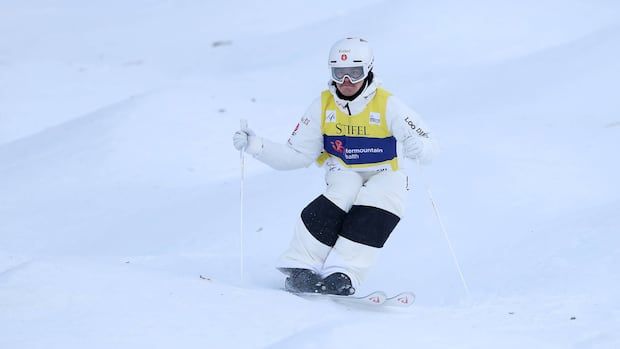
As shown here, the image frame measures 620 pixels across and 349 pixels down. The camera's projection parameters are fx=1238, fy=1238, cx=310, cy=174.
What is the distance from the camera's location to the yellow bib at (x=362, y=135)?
6.93 metres

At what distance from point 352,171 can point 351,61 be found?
65 centimetres

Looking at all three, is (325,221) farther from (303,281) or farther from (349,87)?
(349,87)

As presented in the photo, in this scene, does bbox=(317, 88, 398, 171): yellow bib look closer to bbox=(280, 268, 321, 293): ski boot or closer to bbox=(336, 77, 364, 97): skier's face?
bbox=(336, 77, 364, 97): skier's face

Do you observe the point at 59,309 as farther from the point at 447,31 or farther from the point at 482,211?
the point at 447,31

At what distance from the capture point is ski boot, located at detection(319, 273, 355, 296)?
670cm

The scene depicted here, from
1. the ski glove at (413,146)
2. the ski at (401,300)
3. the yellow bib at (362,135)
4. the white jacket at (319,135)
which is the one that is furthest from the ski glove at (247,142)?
the ski at (401,300)

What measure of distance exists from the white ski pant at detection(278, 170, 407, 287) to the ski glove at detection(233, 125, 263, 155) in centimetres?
47

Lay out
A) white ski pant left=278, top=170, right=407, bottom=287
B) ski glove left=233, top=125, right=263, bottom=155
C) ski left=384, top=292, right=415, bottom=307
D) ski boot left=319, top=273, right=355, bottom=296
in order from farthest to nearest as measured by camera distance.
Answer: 1. ski glove left=233, top=125, right=263, bottom=155
2. white ski pant left=278, top=170, right=407, bottom=287
3. ski boot left=319, top=273, right=355, bottom=296
4. ski left=384, top=292, right=415, bottom=307

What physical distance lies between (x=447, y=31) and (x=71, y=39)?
611 cm

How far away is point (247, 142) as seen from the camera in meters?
7.09

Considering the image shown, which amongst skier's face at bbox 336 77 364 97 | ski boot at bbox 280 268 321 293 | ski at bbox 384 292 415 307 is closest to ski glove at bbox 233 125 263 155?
skier's face at bbox 336 77 364 97

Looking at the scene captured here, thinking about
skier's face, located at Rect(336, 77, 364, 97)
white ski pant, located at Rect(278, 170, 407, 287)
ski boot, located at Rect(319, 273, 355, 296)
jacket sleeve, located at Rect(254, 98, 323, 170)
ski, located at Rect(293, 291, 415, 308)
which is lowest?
ski, located at Rect(293, 291, 415, 308)

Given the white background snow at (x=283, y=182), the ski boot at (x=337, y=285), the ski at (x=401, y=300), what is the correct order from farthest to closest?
the ski boot at (x=337, y=285), the ski at (x=401, y=300), the white background snow at (x=283, y=182)

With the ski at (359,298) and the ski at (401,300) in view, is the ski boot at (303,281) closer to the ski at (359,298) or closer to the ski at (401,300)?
the ski at (359,298)
